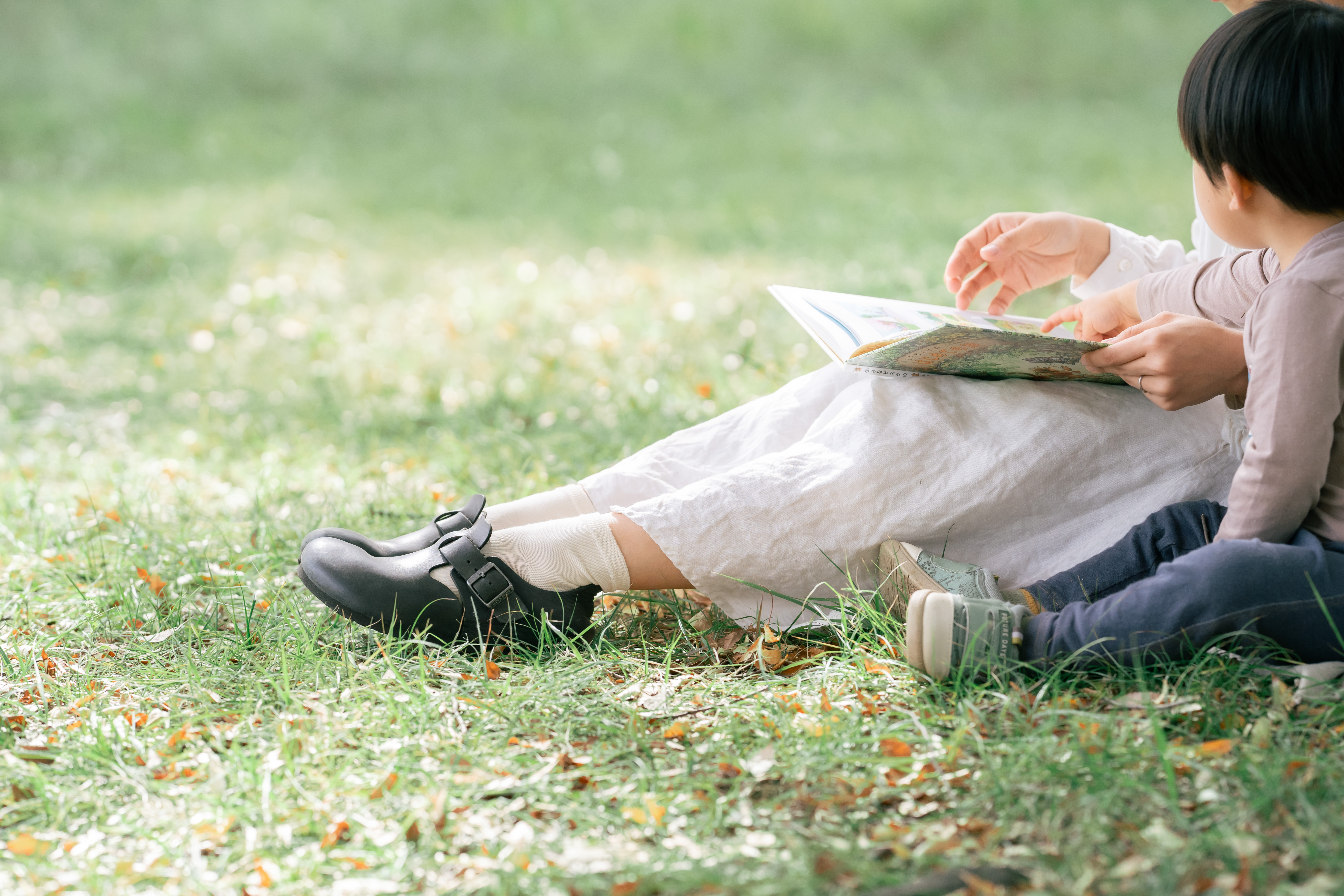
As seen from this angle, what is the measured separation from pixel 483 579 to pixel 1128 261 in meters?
1.48

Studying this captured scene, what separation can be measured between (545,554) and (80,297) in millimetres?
4888

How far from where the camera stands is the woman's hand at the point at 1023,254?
229 cm

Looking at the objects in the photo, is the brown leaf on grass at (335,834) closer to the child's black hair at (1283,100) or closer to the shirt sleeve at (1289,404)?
the shirt sleeve at (1289,404)

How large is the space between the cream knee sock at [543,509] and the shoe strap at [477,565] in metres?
0.17

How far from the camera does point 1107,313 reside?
2123 millimetres

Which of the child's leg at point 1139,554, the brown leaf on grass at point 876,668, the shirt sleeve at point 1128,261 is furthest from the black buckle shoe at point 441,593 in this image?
the shirt sleeve at point 1128,261

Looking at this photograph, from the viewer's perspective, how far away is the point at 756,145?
9852 mm

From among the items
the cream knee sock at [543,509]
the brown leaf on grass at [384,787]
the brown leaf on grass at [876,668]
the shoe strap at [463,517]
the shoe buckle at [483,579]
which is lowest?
the brown leaf on grass at [876,668]

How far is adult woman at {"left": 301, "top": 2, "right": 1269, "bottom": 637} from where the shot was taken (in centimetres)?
195

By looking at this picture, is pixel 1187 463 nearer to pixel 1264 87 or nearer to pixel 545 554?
pixel 1264 87

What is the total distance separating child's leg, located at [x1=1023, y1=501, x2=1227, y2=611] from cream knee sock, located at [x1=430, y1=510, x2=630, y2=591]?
2.44 ft

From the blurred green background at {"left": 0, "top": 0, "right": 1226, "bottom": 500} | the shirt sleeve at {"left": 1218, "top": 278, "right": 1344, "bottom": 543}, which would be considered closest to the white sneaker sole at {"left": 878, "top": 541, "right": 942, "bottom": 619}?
the shirt sleeve at {"left": 1218, "top": 278, "right": 1344, "bottom": 543}

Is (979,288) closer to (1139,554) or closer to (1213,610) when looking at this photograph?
(1139,554)

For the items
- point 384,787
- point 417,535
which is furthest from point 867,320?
point 384,787
